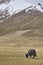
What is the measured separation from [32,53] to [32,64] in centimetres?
1022

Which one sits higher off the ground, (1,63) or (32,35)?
(32,35)

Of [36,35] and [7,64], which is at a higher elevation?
[36,35]

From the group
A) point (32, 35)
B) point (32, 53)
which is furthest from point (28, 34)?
point (32, 53)

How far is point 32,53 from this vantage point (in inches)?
1436

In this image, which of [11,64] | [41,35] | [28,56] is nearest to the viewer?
[11,64]

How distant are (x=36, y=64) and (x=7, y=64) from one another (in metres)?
2.78

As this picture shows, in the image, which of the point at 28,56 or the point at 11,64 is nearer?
the point at 11,64

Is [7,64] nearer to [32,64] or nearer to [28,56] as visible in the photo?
[32,64]

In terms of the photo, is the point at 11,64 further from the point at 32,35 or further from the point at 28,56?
the point at 32,35

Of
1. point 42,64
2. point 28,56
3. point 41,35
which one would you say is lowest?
point 42,64

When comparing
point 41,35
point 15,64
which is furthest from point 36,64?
point 41,35

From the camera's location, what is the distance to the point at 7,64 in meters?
26.0

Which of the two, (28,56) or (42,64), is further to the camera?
(28,56)

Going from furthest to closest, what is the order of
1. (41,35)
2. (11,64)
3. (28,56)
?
(41,35)
(28,56)
(11,64)
